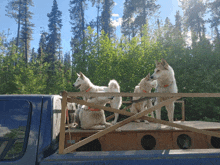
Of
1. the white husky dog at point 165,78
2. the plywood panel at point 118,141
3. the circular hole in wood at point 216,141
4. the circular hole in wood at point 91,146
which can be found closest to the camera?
the plywood panel at point 118,141

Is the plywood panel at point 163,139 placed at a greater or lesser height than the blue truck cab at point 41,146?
lesser

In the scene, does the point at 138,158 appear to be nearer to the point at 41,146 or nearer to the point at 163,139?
the point at 41,146

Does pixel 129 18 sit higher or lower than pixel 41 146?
higher

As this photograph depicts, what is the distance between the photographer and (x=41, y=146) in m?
1.66

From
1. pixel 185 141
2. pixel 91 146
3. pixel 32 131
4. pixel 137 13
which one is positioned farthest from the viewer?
pixel 137 13

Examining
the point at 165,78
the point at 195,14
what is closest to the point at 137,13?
the point at 195,14

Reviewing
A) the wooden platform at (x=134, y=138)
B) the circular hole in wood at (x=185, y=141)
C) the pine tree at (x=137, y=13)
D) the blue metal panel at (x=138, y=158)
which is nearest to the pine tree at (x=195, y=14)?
the pine tree at (x=137, y=13)

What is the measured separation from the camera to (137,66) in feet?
40.7

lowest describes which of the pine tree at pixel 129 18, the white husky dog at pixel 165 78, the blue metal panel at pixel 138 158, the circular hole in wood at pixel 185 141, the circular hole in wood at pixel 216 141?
the circular hole in wood at pixel 185 141

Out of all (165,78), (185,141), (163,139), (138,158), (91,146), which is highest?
(165,78)

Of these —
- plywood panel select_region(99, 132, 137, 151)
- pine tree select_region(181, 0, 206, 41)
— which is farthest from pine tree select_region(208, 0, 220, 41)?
plywood panel select_region(99, 132, 137, 151)

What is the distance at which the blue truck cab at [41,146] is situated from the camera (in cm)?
158

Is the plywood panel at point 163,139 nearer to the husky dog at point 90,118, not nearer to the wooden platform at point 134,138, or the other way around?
the wooden platform at point 134,138

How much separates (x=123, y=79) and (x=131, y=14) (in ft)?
74.4
